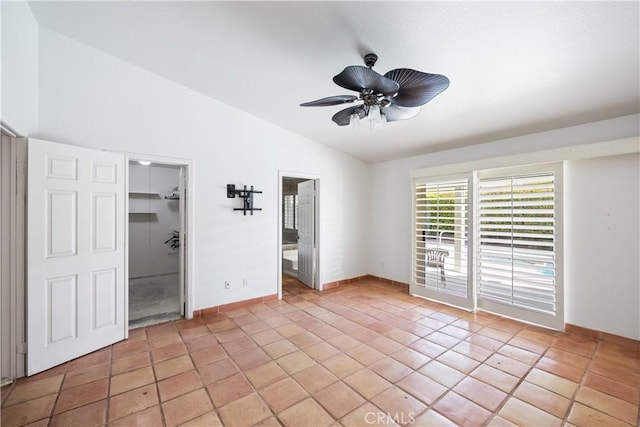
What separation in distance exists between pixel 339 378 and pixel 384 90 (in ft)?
7.55

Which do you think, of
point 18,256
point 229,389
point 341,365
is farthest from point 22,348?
point 341,365

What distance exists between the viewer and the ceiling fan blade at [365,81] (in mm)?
1636

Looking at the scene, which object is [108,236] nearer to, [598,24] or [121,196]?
[121,196]

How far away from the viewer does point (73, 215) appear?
257 centimetres

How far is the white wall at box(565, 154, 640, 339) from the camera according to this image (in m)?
2.79

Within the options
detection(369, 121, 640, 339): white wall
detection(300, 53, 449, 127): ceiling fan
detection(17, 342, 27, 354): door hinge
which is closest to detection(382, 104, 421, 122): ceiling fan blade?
detection(300, 53, 449, 127): ceiling fan

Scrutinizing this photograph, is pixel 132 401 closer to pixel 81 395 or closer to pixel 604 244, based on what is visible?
pixel 81 395

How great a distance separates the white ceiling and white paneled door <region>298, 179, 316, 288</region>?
71.8 inches

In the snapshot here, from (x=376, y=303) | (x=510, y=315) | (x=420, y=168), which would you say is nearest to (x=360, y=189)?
(x=420, y=168)

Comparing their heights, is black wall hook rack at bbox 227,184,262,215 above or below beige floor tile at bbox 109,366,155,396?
above

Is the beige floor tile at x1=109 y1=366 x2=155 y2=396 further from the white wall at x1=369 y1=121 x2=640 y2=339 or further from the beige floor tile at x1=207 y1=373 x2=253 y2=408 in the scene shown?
the white wall at x1=369 y1=121 x2=640 y2=339

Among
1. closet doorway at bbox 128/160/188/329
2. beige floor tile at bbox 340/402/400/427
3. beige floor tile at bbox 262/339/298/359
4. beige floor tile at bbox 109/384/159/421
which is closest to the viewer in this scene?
beige floor tile at bbox 340/402/400/427

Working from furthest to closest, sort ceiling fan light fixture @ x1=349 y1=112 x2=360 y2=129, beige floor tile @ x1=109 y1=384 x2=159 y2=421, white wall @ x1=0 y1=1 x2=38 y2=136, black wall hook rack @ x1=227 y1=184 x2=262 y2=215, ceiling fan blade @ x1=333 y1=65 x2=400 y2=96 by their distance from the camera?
black wall hook rack @ x1=227 y1=184 x2=262 y2=215 → ceiling fan light fixture @ x1=349 y1=112 x2=360 y2=129 → white wall @ x1=0 y1=1 x2=38 y2=136 → beige floor tile @ x1=109 y1=384 x2=159 y2=421 → ceiling fan blade @ x1=333 y1=65 x2=400 y2=96

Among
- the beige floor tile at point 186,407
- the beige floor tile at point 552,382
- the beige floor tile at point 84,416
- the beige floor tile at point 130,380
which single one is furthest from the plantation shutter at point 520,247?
the beige floor tile at point 84,416
